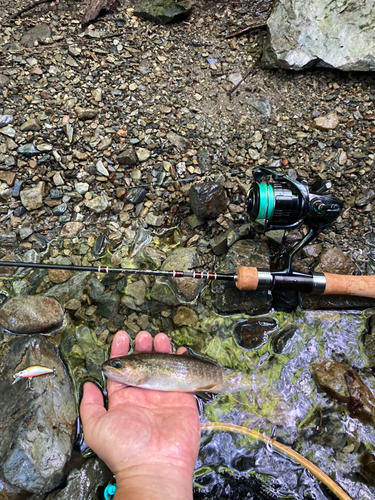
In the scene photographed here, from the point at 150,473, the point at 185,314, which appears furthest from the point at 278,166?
the point at 150,473

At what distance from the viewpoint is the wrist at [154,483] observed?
2.39m

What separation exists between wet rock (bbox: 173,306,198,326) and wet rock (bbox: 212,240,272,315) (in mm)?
272

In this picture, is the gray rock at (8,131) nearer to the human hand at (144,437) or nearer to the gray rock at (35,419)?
the gray rock at (35,419)

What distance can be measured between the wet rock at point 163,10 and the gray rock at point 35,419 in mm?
4381

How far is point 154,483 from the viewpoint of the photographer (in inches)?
96.2

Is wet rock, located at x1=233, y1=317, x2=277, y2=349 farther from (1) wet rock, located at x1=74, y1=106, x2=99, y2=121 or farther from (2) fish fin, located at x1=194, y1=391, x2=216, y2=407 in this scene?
(1) wet rock, located at x1=74, y1=106, x2=99, y2=121

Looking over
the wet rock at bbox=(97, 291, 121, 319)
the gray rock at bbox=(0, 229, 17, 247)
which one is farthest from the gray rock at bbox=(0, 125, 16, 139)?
the wet rock at bbox=(97, 291, 121, 319)

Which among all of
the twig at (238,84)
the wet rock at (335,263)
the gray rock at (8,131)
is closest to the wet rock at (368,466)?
the wet rock at (335,263)

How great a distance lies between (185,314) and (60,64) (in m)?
3.51

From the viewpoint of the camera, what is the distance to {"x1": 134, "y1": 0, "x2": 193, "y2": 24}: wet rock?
4.66 metres

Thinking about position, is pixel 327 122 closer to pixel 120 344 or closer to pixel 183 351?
pixel 183 351

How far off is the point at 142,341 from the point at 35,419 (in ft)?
3.47

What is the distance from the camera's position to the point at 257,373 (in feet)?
11.0

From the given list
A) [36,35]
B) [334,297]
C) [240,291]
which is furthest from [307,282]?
[36,35]
